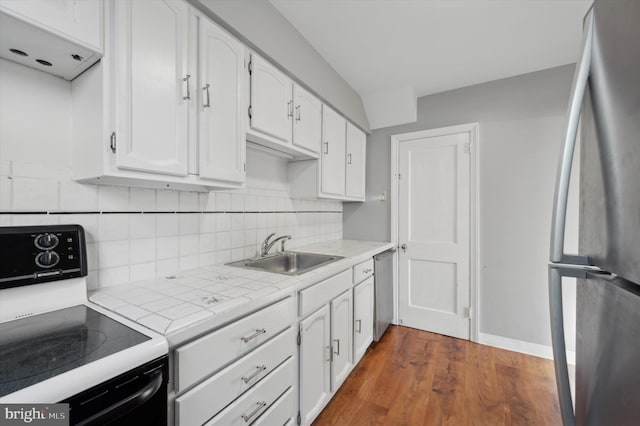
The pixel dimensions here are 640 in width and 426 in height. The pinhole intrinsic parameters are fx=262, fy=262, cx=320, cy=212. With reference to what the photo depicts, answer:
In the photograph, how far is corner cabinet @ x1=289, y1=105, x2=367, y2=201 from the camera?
2.16 meters

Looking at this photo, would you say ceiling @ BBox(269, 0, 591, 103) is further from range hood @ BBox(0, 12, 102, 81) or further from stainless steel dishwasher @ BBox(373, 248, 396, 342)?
stainless steel dishwasher @ BBox(373, 248, 396, 342)

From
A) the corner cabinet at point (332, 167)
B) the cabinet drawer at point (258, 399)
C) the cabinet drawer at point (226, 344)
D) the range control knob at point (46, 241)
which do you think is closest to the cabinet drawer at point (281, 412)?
the cabinet drawer at point (258, 399)

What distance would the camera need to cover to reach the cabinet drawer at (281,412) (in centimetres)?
109

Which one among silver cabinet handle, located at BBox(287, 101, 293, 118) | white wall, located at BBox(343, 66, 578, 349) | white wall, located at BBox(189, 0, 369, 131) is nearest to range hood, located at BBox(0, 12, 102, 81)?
white wall, located at BBox(189, 0, 369, 131)

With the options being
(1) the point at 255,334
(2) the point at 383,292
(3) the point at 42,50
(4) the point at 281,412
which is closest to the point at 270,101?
(3) the point at 42,50

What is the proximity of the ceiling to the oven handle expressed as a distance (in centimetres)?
190

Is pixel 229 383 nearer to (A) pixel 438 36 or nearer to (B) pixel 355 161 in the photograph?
(B) pixel 355 161

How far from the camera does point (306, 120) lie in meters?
1.94

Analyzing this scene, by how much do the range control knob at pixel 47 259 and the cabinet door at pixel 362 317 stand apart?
1.62 metres

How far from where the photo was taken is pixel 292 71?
1740 mm

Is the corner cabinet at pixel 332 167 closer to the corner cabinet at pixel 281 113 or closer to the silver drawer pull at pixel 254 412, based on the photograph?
the corner cabinet at pixel 281 113

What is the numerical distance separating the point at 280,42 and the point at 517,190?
2.28m

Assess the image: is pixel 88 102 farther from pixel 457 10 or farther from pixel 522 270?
pixel 522 270

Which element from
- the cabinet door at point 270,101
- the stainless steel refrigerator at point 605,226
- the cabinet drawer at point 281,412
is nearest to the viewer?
the stainless steel refrigerator at point 605,226
